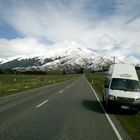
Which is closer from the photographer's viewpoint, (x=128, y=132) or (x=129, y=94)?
(x=128, y=132)

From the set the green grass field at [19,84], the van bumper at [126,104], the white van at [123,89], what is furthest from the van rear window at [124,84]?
the green grass field at [19,84]

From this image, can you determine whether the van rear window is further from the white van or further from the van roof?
the van roof

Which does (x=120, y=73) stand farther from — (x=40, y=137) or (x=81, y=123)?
(x=40, y=137)

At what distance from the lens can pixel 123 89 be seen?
50.4 ft

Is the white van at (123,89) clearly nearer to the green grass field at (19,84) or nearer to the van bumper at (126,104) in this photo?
the van bumper at (126,104)

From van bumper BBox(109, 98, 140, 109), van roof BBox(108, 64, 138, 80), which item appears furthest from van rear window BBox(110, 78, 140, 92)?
van bumper BBox(109, 98, 140, 109)

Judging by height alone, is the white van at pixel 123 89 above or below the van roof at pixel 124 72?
below

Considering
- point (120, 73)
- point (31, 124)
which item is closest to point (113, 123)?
point (31, 124)

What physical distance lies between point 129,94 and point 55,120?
473 cm

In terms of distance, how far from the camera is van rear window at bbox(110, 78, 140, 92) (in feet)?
51.6

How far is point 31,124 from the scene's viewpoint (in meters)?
10.4

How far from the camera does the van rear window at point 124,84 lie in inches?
620

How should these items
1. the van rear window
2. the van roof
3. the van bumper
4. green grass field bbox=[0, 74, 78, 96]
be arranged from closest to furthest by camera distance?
the van bumper < the van rear window < the van roof < green grass field bbox=[0, 74, 78, 96]

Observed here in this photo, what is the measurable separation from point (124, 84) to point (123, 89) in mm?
883
